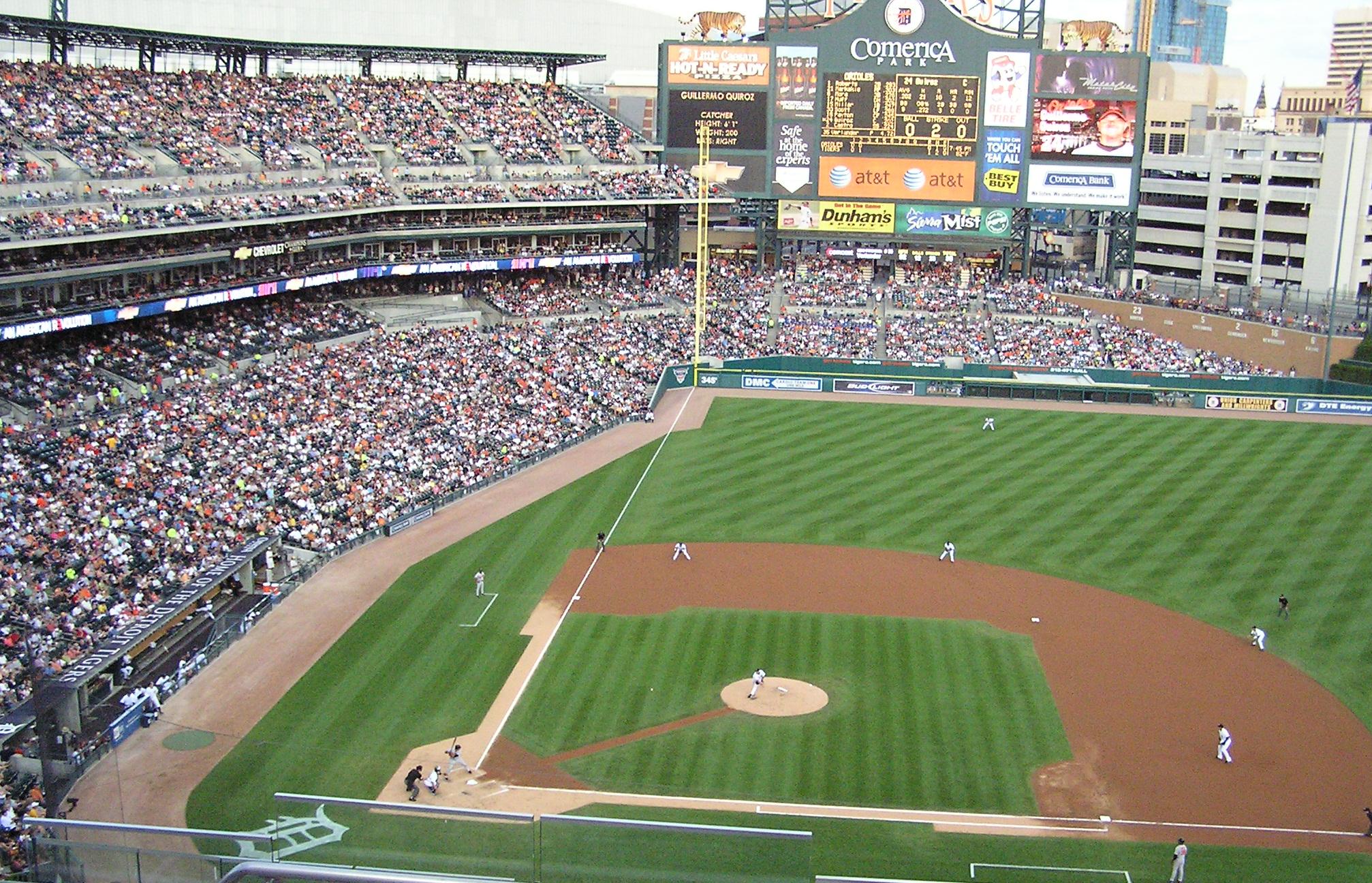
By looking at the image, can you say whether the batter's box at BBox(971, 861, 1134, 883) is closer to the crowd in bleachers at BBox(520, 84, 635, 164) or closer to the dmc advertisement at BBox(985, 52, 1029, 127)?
the dmc advertisement at BBox(985, 52, 1029, 127)

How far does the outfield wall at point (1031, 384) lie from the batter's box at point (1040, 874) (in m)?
37.5

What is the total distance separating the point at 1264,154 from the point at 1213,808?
2700 inches

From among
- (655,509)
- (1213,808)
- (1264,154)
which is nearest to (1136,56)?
(1264,154)

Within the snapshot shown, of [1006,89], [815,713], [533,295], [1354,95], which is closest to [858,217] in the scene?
[1006,89]

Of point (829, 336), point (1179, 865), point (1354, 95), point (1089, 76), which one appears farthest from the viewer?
point (1354, 95)

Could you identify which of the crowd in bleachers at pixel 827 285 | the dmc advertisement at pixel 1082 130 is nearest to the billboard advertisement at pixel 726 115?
the crowd in bleachers at pixel 827 285

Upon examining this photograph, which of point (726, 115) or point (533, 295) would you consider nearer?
point (533, 295)

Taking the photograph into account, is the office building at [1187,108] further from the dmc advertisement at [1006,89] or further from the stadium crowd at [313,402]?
the stadium crowd at [313,402]

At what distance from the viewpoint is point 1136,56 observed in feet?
216

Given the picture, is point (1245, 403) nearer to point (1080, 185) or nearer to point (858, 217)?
point (1080, 185)

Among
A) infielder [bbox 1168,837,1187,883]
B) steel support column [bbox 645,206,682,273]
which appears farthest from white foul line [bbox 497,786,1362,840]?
steel support column [bbox 645,206,682,273]

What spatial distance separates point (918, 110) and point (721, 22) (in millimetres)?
11561

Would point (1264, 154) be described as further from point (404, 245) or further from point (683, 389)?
point (404, 245)

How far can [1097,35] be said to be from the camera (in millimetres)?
67250
